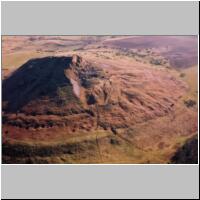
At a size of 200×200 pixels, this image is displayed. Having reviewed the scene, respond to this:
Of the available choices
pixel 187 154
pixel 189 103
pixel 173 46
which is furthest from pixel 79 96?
pixel 173 46

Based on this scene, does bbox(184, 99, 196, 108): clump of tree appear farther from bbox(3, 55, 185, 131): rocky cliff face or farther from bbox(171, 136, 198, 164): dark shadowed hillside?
bbox(171, 136, 198, 164): dark shadowed hillside

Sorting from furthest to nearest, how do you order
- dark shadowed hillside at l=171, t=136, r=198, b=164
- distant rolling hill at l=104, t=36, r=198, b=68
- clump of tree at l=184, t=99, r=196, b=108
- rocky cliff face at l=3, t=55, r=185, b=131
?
1. distant rolling hill at l=104, t=36, r=198, b=68
2. clump of tree at l=184, t=99, r=196, b=108
3. rocky cliff face at l=3, t=55, r=185, b=131
4. dark shadowed hillside at l=171, t=136, r=198, b=164

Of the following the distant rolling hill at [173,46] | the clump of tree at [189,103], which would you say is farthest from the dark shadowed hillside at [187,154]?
the distant rolling hill at [173,46]

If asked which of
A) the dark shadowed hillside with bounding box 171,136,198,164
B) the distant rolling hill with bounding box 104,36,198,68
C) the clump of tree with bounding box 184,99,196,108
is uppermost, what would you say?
the distant rolling hill with bounding box 104,36,198,68

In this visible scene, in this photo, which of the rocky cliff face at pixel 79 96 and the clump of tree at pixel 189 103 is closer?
the rocky cliff face at pixel 79 96

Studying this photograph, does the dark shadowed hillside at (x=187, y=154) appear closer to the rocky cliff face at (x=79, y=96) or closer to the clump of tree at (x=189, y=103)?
the rocky cliff face at (x=79, y=96)

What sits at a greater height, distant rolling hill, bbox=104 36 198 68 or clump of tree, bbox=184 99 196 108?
distant rolling hill, bbox=104 36 198 68

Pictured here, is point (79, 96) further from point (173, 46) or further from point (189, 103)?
point (173, 46)

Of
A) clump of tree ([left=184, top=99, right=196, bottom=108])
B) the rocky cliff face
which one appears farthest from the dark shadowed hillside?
clump of tree ([left=184, top=99, right=196, bottom=108])

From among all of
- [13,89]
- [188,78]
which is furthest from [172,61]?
[13,89]

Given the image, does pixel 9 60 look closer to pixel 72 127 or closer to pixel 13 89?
pixel 13 89

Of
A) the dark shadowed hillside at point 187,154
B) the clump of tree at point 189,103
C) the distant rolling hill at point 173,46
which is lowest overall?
the dark shadowed hillside at point 187,154

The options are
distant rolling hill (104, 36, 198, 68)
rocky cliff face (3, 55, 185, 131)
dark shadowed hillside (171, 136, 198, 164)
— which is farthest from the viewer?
distant rolling hill (104, 36, 198, 68)
